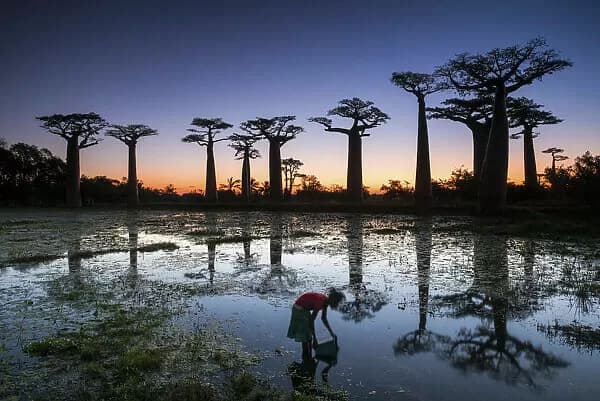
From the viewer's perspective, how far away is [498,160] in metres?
17.2

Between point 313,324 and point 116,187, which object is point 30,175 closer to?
point 116,187

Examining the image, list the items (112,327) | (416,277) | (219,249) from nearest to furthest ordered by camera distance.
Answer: (112,327)
(416,277)
(219,249)

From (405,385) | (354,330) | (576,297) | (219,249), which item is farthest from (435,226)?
(405,385)

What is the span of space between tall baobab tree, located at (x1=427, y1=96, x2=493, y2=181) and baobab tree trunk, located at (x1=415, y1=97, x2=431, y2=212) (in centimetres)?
159

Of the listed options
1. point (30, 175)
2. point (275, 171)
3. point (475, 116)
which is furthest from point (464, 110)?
point (30, 175)

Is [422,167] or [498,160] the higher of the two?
[422,167]

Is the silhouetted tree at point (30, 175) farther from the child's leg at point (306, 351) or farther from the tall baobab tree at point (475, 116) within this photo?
the child's leg at point (306, 351)

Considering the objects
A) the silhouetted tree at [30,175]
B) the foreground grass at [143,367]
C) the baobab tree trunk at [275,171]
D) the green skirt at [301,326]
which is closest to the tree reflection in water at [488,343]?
the green skirt at [301,326]

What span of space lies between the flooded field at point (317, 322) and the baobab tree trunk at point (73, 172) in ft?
81.6

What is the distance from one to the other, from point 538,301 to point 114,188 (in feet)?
134

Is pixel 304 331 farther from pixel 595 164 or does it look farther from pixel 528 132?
pixel 528 132

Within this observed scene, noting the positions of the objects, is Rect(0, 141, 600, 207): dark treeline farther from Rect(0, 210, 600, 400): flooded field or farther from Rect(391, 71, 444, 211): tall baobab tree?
Rect(0, 210, 600, 400): flooded field

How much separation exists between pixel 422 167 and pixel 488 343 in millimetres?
19506

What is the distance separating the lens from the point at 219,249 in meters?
11.0
